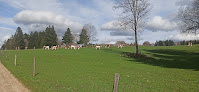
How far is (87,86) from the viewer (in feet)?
36.9

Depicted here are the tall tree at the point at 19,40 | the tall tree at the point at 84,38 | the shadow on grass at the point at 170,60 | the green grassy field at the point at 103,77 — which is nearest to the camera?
the green grassy field at the point at 103,77

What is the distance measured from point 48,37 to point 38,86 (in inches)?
3540

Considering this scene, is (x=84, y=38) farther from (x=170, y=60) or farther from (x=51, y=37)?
(x=170, y=60)

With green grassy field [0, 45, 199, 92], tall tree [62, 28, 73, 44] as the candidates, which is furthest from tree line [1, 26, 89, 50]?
green grassy field [0, 45, 199, 92]

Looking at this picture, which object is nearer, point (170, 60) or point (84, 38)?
point (170, 60)

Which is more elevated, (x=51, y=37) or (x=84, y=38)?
(x=51, y=37)

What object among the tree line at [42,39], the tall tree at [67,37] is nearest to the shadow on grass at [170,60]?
the tree line at [42,39]

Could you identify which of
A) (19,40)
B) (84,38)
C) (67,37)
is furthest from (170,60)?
(19,40)

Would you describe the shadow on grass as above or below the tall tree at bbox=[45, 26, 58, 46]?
below

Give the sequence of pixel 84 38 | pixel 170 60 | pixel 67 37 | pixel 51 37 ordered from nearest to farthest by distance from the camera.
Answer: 1. pixel 170 60
2. pixel 84 38
3. pixel 51 37
4. pixel 67 37

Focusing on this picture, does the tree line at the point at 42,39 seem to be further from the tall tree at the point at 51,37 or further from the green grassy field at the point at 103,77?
the green grassy field at the point at 103,77

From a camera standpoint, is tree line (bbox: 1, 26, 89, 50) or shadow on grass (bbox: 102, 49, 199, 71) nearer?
shadow on grass (bbox: 102, 49, 199, 71)

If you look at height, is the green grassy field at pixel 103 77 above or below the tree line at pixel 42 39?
below

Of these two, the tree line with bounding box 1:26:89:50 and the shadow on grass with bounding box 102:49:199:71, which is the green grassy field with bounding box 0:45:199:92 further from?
the tree line with bounding box 1:26:89:50
